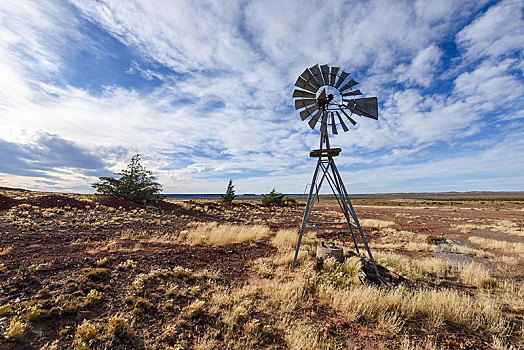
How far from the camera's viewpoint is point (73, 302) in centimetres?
435

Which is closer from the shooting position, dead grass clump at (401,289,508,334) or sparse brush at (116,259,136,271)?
dead grass clump at (401,289,508,334)

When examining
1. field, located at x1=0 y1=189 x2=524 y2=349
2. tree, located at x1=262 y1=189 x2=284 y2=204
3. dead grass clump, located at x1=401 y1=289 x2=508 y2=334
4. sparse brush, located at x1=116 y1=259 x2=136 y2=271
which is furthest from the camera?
tree, located at x1=262 y1=189 x2=284 y2=204

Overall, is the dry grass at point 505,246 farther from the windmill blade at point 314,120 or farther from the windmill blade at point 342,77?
the windmill blade at point 342,77

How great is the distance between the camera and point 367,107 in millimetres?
7148

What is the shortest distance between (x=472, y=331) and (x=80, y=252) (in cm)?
1071

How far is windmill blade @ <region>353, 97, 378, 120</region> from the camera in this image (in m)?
7.08

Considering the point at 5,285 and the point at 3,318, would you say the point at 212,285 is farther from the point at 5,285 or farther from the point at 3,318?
the point at 5,285

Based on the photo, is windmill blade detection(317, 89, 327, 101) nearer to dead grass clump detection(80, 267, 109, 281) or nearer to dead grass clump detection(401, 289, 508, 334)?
dead grass clump detection(401, 289, 508, 334)

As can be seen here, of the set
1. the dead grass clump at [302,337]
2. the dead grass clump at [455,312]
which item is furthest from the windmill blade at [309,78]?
the dead grass clump at [302,337]

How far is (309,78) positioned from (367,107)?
2.13 m

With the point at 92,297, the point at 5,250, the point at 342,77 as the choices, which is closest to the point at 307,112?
the point at 342,77

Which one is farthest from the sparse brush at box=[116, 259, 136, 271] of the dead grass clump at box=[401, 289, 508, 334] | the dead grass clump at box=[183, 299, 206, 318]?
the dead grass clump at box=[401, 289, 508, 334]

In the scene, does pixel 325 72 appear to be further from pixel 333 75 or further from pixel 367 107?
pixel 367 107

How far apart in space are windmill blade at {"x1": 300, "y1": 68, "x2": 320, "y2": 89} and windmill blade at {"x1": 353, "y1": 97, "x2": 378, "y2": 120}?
1421mm
